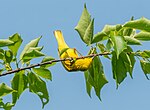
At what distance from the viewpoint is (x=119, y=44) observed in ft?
4.99

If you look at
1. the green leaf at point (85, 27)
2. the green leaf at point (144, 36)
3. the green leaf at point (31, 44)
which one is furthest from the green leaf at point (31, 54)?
the green leaf at point (144, 36)

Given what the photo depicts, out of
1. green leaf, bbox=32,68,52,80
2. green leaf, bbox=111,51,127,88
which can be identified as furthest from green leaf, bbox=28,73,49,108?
green leaf, bbox=111,51,127,88

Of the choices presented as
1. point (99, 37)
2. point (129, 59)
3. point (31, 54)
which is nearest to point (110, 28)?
point (99, 37)

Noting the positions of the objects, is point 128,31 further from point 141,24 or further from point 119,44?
point 119,44

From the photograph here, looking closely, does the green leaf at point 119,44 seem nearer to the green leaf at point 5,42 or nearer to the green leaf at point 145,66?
the green leaf at point 145,66

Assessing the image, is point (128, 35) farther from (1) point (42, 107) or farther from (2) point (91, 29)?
(1) point (42, 107)

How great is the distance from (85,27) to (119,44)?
7.5 inches

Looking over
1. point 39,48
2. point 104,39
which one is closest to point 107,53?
point 104,39

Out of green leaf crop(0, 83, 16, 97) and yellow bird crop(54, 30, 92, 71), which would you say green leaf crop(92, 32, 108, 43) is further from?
green leaf crop(0, 83, 16, 97)

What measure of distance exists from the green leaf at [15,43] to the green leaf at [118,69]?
0.39 meters

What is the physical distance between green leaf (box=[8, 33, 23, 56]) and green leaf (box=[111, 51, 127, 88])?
15.4 inches

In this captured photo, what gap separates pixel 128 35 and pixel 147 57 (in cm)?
14

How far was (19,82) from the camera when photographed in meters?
1.77

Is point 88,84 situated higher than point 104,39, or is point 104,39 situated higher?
point 104,39
